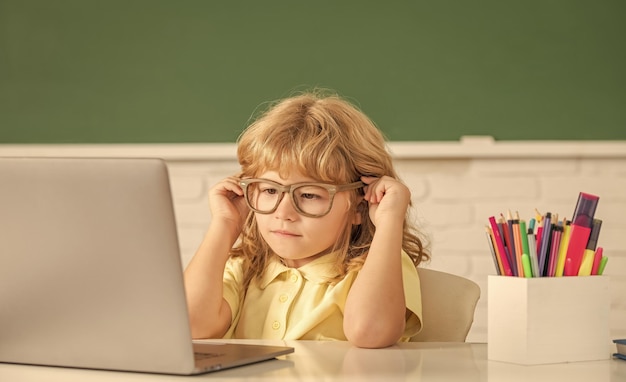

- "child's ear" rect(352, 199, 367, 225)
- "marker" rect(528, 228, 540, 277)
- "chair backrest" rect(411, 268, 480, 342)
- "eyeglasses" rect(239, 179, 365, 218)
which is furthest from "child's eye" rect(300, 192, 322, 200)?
"marker" rect(528, 228, 540, 277)

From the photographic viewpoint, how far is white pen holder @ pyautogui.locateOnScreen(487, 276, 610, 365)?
104cm

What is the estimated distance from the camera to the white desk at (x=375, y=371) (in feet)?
3.12

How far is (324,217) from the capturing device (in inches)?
58.9

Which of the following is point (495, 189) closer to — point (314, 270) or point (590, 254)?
point (314, 270)

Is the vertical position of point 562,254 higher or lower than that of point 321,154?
lower

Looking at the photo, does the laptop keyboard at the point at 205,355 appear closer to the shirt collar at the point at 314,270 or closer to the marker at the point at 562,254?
the marker at the point at 562,254

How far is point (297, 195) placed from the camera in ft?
4.87

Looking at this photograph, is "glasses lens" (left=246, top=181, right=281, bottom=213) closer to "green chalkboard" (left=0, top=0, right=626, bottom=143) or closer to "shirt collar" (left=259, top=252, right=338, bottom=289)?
"shirt collar" (left=259, top=252, right=338, bottom=289)

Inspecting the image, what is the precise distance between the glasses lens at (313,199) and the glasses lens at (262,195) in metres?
0.04

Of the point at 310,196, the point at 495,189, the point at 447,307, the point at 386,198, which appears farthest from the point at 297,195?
the point at 495,189

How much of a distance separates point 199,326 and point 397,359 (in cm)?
47

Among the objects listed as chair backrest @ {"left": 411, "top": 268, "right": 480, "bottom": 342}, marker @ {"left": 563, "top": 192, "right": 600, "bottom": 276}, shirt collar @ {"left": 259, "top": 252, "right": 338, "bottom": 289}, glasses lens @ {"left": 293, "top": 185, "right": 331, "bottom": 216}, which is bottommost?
chair backrest @ {"left": 411, "top": 268, "right": 480, "bottom": 342}

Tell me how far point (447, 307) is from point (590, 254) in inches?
19.3

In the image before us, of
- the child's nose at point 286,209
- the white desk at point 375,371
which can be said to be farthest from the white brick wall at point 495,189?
the white desk at point 375,371
